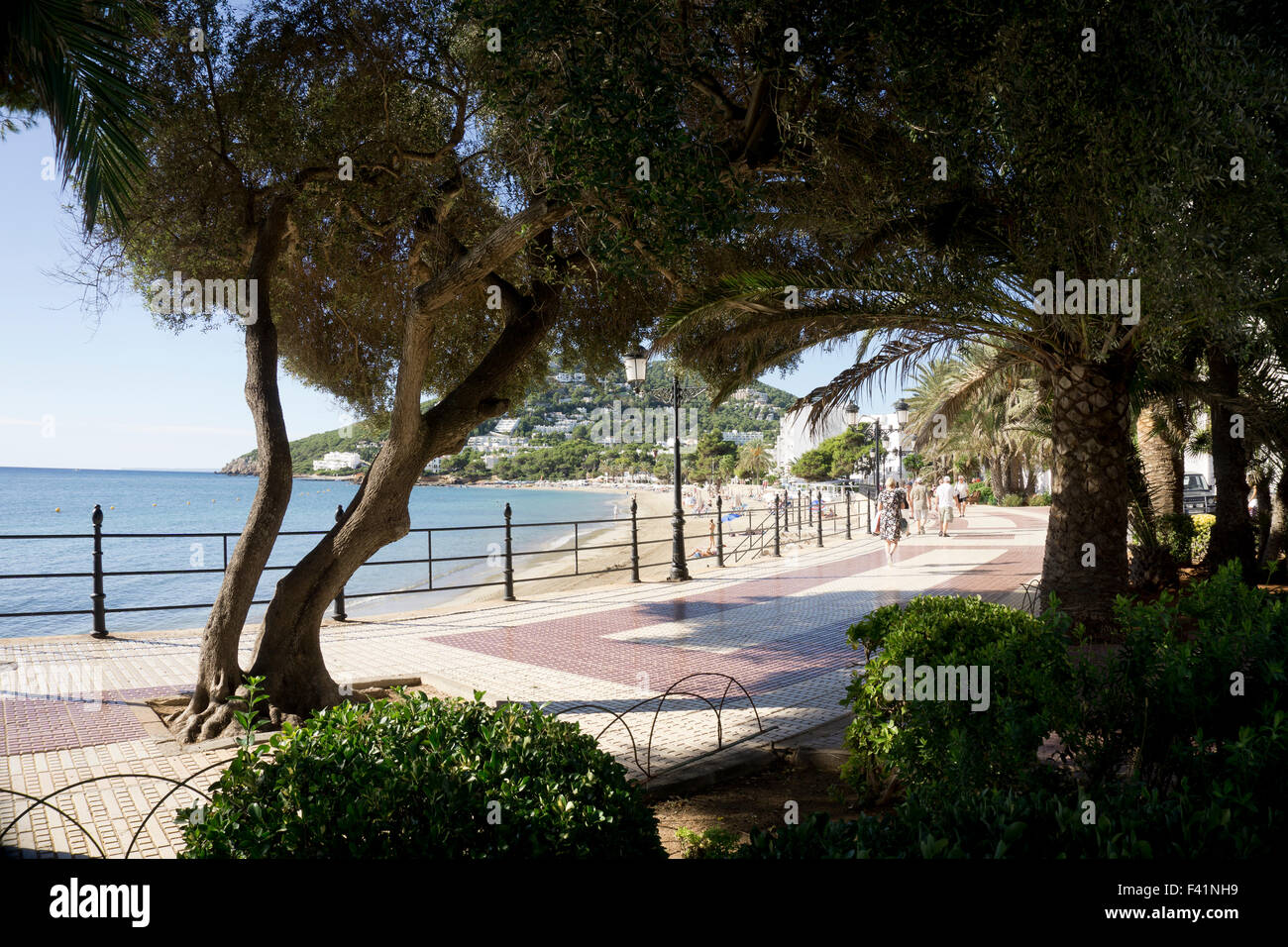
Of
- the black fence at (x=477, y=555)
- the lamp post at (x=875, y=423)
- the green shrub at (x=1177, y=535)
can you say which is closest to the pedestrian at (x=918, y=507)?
the black fence at (x=477, y=555)

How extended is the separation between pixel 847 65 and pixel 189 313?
7.06m

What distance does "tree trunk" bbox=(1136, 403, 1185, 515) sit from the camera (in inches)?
504

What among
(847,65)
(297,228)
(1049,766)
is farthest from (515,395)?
(1049,766)

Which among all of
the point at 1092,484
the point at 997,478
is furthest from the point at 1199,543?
the point at 997,478

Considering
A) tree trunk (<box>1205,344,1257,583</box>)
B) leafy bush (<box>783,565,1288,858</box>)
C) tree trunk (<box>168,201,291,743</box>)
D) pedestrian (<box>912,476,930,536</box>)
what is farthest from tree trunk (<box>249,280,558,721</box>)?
pedestrian (<box>912,476,930,536</box>)

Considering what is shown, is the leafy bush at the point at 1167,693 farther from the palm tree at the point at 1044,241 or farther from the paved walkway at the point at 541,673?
the palm tree at the point at 1044,241

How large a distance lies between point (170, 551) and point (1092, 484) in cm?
5482

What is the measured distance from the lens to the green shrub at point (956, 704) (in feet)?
10.1

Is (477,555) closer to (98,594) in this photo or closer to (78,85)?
(98,594)

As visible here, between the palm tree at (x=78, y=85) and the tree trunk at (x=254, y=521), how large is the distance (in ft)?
10.4

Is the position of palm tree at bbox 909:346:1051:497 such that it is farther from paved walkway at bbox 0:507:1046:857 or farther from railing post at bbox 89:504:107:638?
railing post at bbox 89:504:107:638

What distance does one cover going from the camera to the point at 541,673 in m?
8.27
